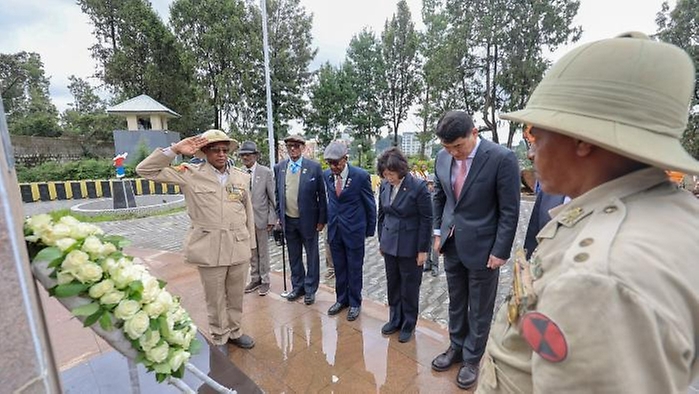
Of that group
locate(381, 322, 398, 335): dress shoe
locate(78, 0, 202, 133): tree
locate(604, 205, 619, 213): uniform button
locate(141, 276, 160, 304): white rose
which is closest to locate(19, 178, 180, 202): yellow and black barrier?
locate(78, 0, 202, 133): tree

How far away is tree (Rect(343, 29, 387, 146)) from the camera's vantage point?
89.2 feet

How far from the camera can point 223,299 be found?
2949mm

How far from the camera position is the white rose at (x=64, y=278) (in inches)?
46.4

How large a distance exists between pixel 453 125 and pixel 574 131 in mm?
1562

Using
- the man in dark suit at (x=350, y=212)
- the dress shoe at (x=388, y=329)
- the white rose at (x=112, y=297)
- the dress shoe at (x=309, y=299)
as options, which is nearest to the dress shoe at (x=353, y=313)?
the man in dark suit at (x=350, y=212)

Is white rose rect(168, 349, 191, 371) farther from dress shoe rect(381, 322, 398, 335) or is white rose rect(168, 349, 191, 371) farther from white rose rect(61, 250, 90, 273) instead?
dress shoe rect(381, 322, 398, 335)

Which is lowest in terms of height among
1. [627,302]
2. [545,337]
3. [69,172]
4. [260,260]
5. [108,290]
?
[260,260]

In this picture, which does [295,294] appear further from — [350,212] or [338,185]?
[338,185]

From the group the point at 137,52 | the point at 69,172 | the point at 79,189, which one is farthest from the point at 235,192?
the point at 137,52

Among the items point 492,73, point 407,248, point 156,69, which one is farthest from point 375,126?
point 407,248

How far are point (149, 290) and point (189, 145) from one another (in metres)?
1.55

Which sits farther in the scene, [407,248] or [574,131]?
[407,248]

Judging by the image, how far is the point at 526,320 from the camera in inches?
28.8

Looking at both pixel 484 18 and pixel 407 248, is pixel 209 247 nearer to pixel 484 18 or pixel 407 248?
pixel 407 248
